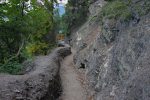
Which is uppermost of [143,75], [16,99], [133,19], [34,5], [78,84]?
[34,5]

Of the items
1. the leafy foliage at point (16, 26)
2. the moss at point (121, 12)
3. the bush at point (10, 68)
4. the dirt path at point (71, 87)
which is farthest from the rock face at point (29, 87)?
the leafy foliage at point (16, 26)

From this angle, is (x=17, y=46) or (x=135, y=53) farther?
(x=17, y=46)

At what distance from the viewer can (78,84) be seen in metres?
18.7

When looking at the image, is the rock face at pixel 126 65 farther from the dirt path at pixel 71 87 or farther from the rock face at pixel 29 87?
the rock face at pixel 29 87

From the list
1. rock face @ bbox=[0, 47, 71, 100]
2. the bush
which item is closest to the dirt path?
rock face @ bbox=[0, 47, 71, 100]

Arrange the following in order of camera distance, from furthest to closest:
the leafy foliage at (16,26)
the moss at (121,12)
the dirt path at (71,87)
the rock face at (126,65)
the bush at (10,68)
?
1. the leafy foliage at (16,26)
2. the bush at (10,68)
3. the dirt path at (71,87)
4. the moss at (121,12)
5. the rock face at (126,65)

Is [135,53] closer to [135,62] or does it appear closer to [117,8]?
[135,62]

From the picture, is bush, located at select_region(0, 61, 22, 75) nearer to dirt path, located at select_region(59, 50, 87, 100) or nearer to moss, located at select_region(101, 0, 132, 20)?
dirt path, located at select_region(59, 50, 87, 100)

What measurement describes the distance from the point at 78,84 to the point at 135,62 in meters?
8.27

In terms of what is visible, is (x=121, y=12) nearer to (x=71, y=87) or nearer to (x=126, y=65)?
(x=126, y=65)

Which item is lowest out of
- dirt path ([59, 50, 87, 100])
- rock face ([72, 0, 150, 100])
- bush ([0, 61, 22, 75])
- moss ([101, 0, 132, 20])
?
dirt path ([59, 50, 87, 100])

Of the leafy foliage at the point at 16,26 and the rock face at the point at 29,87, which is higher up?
the leafy foliage at the point at 16,26

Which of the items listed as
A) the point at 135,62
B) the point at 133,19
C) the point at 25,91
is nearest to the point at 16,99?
the point at 25,91

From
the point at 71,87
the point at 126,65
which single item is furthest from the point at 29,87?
the point at 71,87
